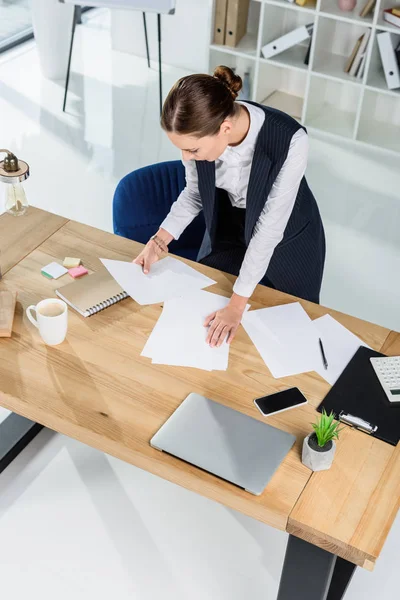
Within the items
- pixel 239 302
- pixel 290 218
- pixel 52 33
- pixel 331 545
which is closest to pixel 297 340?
pixel 239 302

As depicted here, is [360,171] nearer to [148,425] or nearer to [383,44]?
[383,44]

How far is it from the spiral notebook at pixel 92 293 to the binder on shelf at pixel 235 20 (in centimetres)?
304

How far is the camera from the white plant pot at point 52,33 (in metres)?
4.94

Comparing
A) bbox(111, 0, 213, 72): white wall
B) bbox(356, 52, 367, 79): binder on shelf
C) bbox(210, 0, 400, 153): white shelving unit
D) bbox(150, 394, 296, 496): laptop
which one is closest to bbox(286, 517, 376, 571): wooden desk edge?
bbox(150, 394, 296, 496): laptop

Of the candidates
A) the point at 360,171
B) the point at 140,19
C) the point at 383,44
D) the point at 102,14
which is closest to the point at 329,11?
the point at 383,44

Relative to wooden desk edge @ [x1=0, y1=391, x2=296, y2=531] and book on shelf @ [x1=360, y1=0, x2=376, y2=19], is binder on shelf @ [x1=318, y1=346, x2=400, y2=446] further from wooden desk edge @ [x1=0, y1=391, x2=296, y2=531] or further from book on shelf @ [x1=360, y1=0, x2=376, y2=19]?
book on shelf @ [x1=360, y1=0, x2=376, y2=19]

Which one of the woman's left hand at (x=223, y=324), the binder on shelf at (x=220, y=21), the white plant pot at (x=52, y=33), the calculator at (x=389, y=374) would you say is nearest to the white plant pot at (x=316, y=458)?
the calculator at (x=389, y=374)

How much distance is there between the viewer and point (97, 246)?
233 centimetres

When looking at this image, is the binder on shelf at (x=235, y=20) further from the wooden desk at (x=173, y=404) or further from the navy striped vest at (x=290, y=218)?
the wooden desk at (x=173, y=404)

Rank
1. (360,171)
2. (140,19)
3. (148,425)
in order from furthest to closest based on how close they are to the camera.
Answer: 1. (140,19)
2. (360,171)
3. (148,425)

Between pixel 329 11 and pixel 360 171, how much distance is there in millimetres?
989

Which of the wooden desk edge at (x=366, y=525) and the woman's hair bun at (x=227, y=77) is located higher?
Result: the woman's hair bun at (x=227, y=77)

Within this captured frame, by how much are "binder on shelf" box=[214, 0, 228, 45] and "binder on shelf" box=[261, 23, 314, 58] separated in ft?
0.99

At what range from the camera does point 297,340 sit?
2010 millimetres
